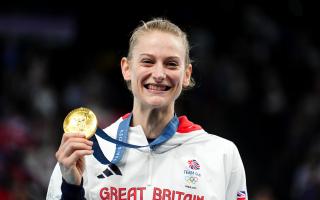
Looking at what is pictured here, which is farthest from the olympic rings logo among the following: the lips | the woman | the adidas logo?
the lips

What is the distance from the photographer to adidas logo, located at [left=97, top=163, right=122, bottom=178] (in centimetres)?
362

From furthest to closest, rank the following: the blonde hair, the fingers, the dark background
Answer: the dark background
the blonde hair
the fingers

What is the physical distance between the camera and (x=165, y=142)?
3693 millimetres

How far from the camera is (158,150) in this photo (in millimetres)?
3680

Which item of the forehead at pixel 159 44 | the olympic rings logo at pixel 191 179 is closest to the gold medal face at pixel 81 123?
the forehead at pixel 159 44

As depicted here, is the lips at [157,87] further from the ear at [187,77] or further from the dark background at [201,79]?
the dark background at [201,79]

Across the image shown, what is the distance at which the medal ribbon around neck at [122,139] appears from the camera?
358 cm

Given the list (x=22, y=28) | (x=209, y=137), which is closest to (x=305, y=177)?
(x=22, y=28)

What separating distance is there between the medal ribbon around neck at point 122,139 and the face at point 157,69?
13 centimetres

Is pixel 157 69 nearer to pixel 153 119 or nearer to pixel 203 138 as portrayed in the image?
pixel 153 119

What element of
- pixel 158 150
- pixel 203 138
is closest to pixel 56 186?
pixel 158 150

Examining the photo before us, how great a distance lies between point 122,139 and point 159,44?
50 centimetres

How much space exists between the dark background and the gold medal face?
4161 mm

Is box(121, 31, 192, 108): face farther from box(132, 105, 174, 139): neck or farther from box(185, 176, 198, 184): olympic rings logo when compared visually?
box(185, 176, 198, 184): olympic rings logo
